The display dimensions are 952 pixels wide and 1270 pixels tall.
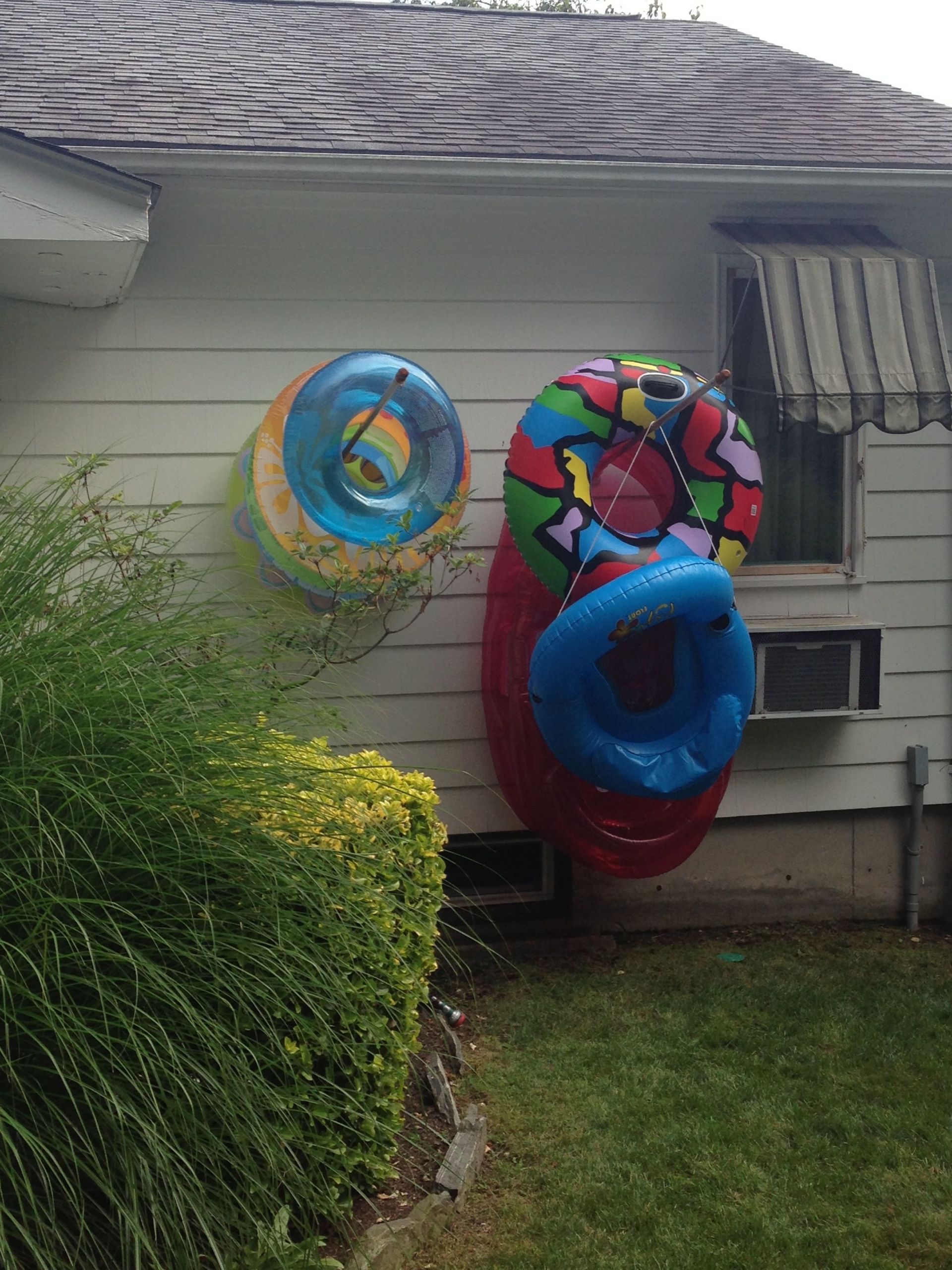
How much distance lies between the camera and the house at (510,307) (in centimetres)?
439

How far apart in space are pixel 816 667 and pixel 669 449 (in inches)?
53.4

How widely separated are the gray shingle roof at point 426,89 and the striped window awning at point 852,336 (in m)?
Result: 0.41

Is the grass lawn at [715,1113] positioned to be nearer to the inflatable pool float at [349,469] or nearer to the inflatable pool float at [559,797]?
the inflatable pool float at [559,797]

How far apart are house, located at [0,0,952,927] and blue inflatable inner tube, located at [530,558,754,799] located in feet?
1.43

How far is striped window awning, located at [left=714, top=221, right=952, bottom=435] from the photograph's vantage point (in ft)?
14.6

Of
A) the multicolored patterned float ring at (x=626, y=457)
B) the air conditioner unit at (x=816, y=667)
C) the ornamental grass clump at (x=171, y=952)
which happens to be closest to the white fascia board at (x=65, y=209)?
the ornamental grass clump at (x=171, y=952)

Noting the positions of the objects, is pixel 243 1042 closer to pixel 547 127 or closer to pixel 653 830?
pixel 653 830

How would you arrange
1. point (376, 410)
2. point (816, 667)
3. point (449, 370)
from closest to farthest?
point (376, 410), point (449, 370), point (816, 667)

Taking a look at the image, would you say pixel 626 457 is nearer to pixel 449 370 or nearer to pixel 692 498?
pixel 692 498

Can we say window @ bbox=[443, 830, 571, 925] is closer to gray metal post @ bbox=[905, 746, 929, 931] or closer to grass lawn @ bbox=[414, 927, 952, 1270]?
grass lawn @ bbox=[414, 927, 952, 1270]

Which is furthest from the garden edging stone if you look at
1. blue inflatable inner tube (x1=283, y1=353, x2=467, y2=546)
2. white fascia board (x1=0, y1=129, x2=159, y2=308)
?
white fascia board (x1=0, y1=129, x2=159, y2=308)

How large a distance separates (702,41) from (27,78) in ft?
13.0

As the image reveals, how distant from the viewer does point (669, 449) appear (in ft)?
13.8

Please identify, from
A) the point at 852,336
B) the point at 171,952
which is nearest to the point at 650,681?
→ the point at 852,336
